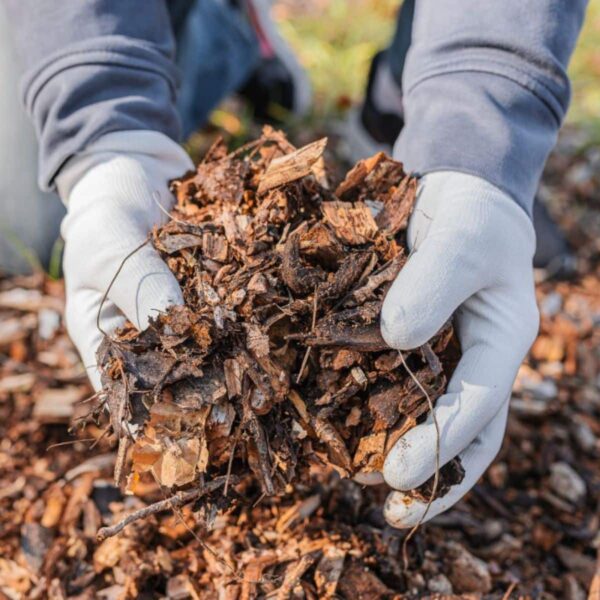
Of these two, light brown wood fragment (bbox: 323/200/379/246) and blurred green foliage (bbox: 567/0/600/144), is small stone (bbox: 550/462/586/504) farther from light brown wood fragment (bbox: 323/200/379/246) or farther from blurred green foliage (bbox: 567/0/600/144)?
blurred green foliage (bbox: 567/0/600/144)

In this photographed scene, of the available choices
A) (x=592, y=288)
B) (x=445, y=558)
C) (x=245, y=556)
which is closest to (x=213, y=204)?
(x=245, y=556)

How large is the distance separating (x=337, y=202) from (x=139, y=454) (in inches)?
34.0

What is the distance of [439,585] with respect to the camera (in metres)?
1.95

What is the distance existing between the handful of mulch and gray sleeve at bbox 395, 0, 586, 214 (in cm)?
41

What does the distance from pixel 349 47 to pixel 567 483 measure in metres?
3.62

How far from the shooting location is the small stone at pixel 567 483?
2.42 meters

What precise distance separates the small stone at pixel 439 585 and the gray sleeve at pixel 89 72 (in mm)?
1733

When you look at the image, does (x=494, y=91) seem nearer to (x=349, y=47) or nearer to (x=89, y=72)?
(x=89, y=72)

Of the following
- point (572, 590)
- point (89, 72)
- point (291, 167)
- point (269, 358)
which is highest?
point (89, 72)

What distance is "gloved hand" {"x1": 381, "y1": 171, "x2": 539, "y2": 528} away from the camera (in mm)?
1697

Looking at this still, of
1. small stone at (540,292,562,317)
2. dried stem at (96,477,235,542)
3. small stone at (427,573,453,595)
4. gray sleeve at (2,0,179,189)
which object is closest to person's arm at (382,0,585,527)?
small stone at (427,573,453,595)

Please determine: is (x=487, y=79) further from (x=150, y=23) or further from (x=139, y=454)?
(x=139, y=454)

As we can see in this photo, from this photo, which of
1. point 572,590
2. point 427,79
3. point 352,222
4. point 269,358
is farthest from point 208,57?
point 572,590

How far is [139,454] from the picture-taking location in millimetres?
1651
